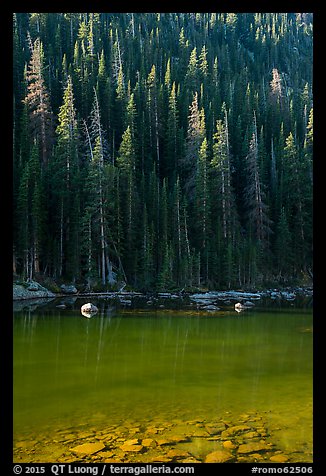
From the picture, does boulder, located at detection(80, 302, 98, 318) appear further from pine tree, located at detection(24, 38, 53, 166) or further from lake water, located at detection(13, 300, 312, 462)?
pine tree, located at detection(24, 38, 53, 166)

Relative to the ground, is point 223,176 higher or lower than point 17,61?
lower

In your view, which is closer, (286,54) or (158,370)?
(158,370)

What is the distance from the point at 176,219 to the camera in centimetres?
4562

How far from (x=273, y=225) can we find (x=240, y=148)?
1161cm

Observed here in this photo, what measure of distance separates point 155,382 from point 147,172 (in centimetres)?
4424

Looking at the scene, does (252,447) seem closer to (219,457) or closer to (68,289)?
(219,457)

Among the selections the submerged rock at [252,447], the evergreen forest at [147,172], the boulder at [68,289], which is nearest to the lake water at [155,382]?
the submerged rock at [252,447]

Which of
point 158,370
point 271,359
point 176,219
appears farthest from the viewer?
point 176,219

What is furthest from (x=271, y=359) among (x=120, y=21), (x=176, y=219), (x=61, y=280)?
(x=120, y=21)

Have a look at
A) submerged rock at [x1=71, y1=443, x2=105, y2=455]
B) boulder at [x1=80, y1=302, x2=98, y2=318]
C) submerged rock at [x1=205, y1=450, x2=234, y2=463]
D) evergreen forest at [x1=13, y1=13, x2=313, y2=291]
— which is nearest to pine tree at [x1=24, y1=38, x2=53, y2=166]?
evergreen forest at [x1=13, y1=13, x2=313, y2=291]

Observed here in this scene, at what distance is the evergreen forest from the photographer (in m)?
39.8

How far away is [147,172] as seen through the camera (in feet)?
177

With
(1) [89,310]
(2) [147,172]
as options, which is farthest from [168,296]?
(2) [147,172]
